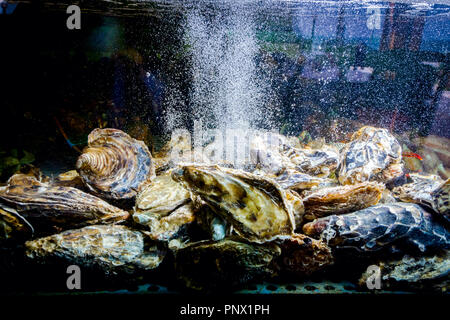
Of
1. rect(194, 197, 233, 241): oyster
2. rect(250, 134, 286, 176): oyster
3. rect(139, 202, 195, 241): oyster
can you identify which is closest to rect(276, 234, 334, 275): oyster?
rect(194, 197, 233, 241): oyster

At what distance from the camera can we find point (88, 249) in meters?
0.87

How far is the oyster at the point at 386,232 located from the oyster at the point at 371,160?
53 centimetres

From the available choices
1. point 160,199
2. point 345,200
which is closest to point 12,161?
point 160,199

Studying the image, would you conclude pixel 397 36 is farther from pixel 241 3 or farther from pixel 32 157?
pixel 32 157

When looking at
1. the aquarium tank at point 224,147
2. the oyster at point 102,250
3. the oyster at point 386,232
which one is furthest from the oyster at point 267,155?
the oyster at point 102,250

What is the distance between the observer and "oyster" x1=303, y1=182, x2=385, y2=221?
1.09 m

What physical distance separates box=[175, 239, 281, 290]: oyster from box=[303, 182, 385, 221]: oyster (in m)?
0.37

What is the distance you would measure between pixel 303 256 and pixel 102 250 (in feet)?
2.49

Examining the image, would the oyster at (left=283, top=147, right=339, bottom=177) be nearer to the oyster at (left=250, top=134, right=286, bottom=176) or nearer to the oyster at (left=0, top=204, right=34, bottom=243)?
the oyster at (left=250, top=134, right=286, bottom=176)

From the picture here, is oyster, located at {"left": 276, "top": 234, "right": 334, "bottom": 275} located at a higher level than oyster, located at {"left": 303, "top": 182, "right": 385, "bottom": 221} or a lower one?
lower

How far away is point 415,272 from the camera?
900mm

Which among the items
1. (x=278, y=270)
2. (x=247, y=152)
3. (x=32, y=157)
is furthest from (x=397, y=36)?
(x=32, y=157)
